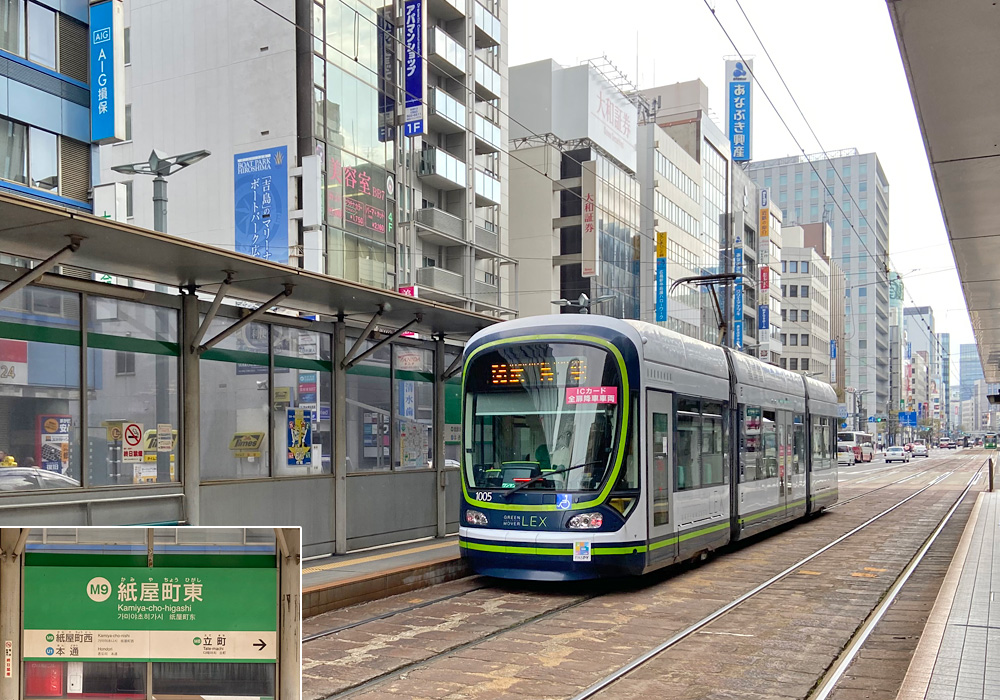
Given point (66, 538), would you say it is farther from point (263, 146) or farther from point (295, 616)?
point (263, 146)

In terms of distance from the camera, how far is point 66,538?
4.08 m

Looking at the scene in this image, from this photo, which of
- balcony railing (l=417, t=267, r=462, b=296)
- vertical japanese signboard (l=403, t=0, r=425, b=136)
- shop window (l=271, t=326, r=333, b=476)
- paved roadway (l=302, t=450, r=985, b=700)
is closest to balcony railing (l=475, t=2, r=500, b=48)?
vertical japanese signboard (l=403, t=0, r=425, b=136)

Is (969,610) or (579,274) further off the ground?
(579,274)

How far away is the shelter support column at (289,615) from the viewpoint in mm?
4035

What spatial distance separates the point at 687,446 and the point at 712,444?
122cm

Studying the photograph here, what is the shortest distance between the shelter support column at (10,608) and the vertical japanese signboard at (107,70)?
23.3m

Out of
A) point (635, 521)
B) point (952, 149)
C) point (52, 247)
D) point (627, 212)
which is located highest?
point (627, 212)

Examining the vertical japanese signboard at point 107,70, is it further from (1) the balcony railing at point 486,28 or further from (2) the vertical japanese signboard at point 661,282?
(2) the vertical japanese signboard at point 661,282

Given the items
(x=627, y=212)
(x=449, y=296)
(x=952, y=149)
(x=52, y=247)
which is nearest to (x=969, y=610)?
(x=952, y=149)

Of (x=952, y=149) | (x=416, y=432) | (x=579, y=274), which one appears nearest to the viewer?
(x=952, y=149)

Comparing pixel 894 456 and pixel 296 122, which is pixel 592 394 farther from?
pixel 894 456

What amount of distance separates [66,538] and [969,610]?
824 centimetres

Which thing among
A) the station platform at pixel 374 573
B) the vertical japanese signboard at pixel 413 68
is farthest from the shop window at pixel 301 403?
the vertical japanese signboard at pixel 413 68

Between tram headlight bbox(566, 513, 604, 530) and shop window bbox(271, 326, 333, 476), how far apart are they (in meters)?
4.00
